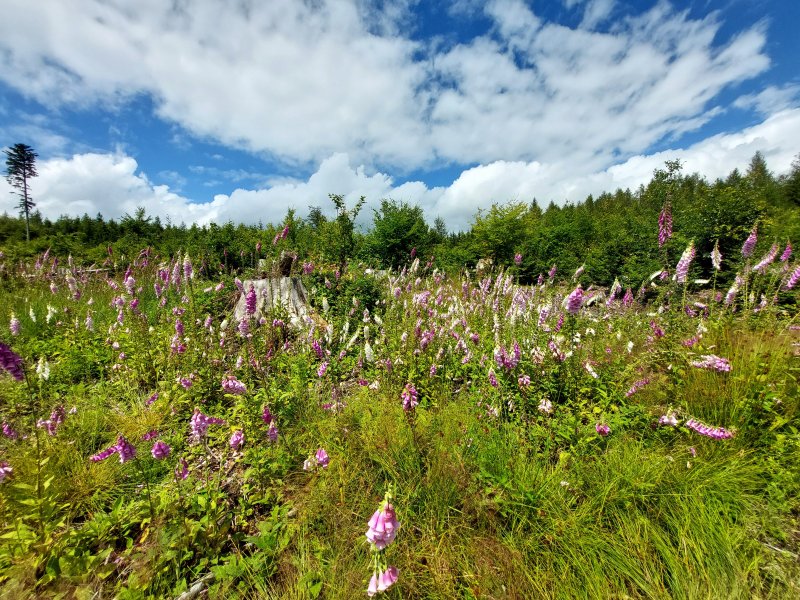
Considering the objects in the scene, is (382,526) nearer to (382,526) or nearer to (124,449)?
(382,526)

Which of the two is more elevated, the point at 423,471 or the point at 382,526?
the point at 382,526

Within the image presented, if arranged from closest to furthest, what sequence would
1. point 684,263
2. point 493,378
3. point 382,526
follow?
point 382,526
point 493,378
point 684,263

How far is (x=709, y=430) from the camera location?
2.35 meters

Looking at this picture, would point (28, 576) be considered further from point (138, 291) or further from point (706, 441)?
point (138, 291)

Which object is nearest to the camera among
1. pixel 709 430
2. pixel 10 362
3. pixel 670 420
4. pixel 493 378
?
pixel 10 362

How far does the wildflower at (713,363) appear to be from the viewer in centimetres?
271

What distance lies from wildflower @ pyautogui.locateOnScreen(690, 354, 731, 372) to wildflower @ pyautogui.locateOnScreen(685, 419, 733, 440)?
1.82 feet

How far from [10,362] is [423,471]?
2649mm

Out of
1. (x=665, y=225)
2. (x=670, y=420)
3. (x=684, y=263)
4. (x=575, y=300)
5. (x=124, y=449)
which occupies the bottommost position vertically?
(x=670, y=420)

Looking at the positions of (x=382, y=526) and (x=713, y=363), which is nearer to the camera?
(x=382, y=526)

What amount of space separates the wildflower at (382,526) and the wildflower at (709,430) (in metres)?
2.51

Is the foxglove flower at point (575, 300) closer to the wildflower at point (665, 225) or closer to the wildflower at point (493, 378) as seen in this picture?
the wildflower at point (493, 378)

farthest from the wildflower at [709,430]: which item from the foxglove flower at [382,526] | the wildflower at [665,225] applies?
the foxglove flower at [382,526]

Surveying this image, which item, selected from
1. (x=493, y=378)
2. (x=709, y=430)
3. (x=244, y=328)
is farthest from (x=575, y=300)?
(x=244, y=328)
